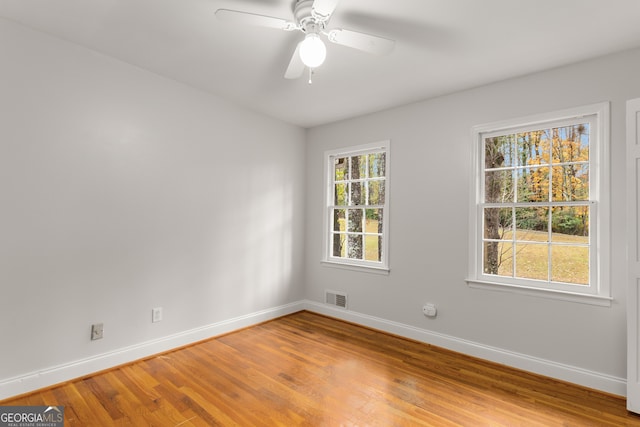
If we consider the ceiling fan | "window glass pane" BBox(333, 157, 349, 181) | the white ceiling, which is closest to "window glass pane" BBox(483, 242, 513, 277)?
the white ceiling

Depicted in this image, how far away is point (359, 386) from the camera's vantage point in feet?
8.02

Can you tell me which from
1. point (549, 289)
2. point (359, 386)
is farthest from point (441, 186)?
point (359, 386)

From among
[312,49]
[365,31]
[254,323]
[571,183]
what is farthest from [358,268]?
[312,49]

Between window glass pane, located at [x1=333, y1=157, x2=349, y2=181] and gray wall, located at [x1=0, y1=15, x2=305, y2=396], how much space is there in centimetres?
105

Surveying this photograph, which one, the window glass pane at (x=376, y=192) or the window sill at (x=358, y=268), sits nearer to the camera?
the window sill at (x=358, y=268)

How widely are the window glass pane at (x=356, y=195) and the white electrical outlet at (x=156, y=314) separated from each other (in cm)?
251

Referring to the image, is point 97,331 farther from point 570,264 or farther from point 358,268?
point 570,264

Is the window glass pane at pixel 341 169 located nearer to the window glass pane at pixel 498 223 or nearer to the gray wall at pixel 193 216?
the gray wall at pixel 193 216

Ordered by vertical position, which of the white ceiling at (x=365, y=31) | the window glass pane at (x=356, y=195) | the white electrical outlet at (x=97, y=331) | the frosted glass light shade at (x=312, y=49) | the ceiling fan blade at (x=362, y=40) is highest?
the white ceiling at (x=365, y=31)

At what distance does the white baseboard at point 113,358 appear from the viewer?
7.27ft

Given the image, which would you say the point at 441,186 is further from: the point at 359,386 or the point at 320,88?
the point at 359,386

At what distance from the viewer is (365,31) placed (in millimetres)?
2271

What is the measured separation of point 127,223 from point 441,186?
300 centimetres

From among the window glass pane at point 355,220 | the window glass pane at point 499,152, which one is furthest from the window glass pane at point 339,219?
the window glass pane at point 499,152
